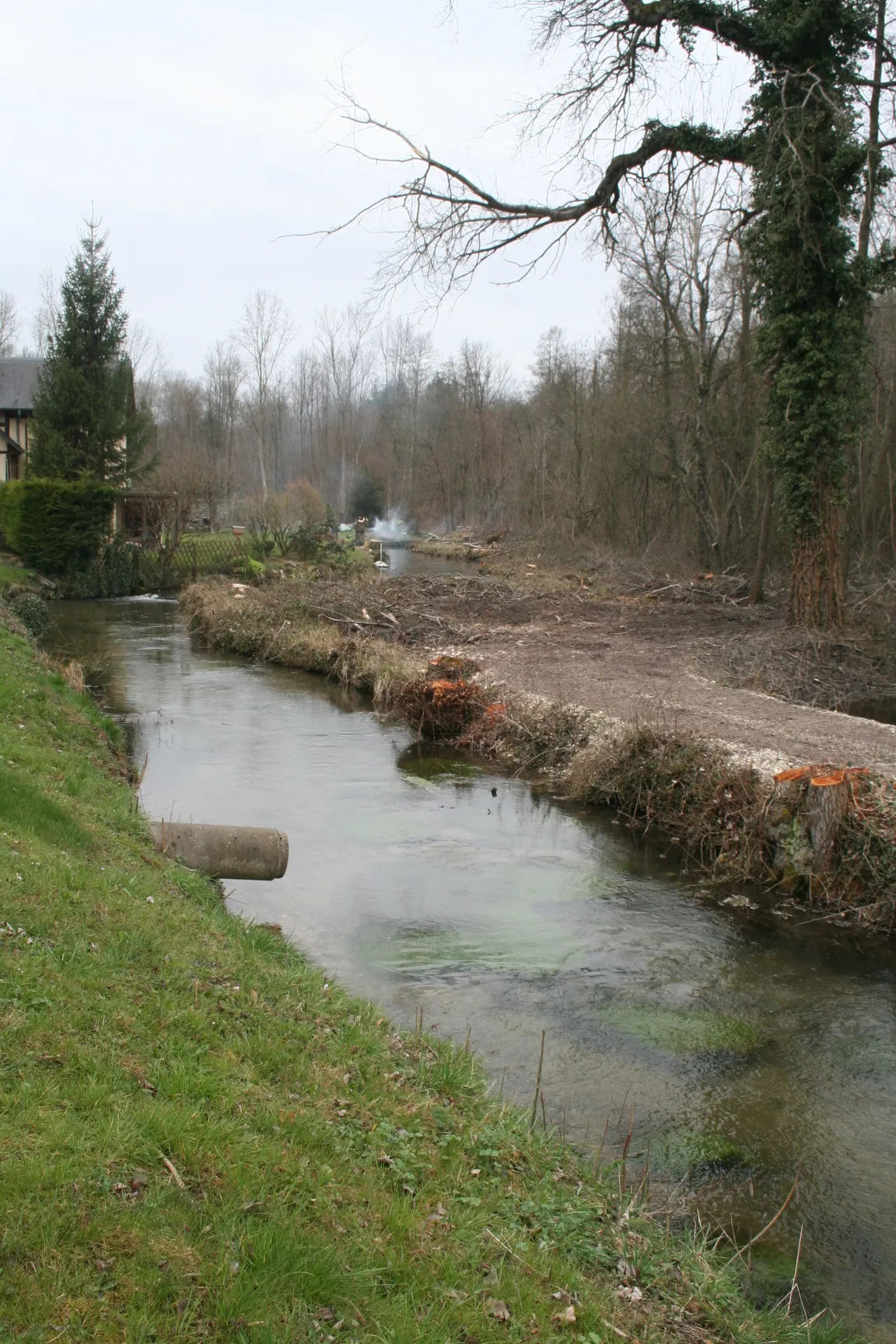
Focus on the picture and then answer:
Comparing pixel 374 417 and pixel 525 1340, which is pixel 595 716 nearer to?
pixel 525 1340

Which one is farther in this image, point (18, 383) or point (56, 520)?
point (18, 383)

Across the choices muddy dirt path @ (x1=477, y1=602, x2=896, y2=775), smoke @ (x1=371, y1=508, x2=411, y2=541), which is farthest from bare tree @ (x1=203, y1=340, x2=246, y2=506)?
muddy dirt path @ (x1=477, y1=602, x2=896, y2=775)

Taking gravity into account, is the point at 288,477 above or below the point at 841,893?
above

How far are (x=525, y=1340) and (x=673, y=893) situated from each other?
640 centimetres

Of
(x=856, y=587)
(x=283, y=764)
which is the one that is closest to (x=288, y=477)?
(x=856, y=587)

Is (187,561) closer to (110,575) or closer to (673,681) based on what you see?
(110,575)

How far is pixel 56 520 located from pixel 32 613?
367 inches

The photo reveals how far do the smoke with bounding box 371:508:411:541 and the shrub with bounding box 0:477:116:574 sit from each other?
37677 mm

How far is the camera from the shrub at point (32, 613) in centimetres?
2212

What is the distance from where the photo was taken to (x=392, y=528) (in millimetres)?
74000

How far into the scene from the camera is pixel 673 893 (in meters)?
9.38

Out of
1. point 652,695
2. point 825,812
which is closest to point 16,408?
point 652,695

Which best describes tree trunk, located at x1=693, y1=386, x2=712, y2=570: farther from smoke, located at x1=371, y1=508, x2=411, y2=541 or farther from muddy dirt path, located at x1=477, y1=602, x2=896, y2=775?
smoke, located at x1=371, y1=508, x2=411, y2=541

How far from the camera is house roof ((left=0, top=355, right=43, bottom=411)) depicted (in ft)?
128
